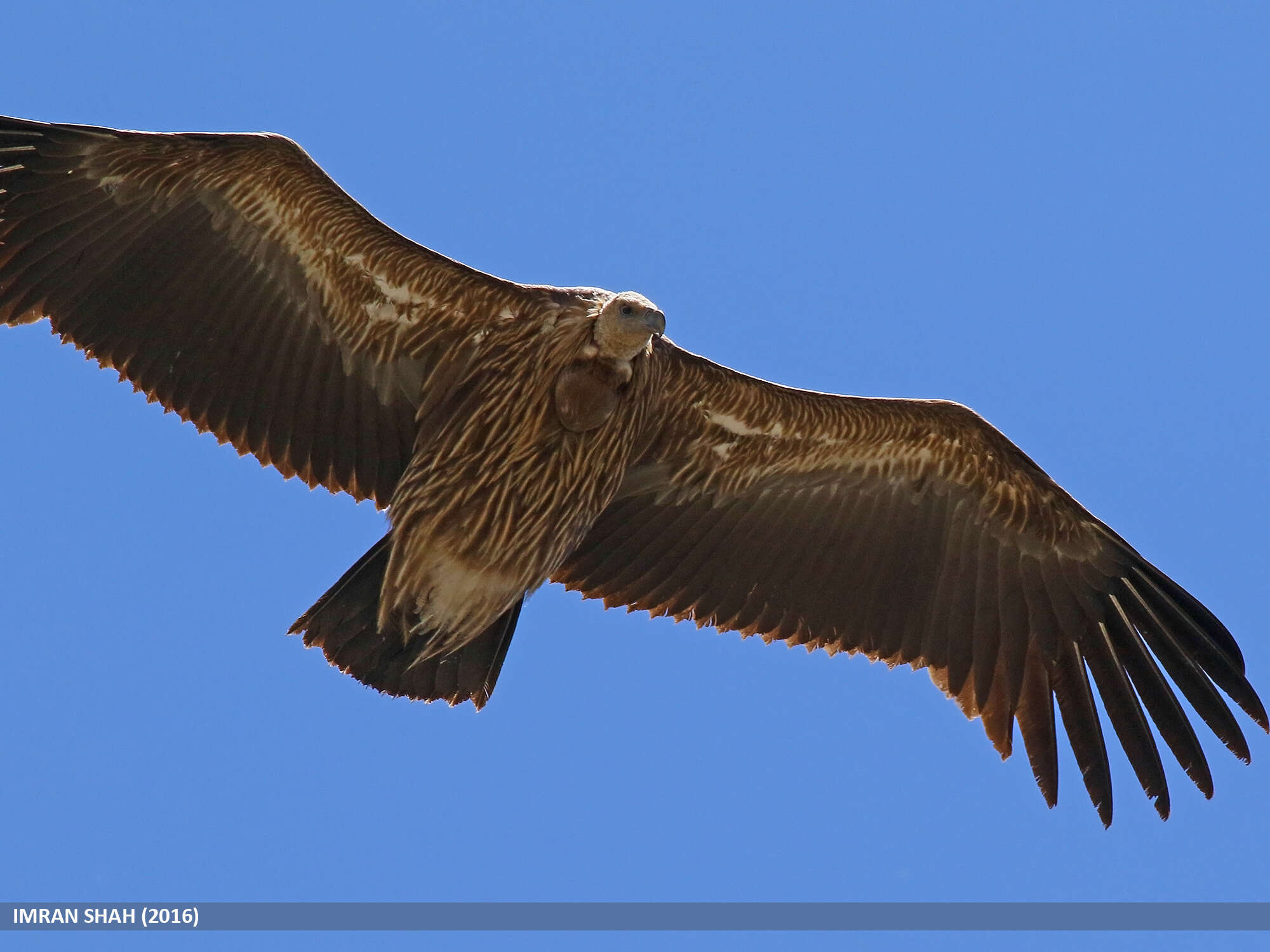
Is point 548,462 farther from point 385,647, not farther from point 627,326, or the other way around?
point 385,647

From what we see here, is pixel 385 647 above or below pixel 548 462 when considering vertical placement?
below

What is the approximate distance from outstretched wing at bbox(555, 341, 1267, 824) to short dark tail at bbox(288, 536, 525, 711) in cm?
82

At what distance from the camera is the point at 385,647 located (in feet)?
39.6

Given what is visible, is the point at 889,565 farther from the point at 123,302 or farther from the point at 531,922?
the point at 123,302

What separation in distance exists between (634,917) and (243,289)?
431 centimetres

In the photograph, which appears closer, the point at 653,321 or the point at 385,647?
the point at 653,321

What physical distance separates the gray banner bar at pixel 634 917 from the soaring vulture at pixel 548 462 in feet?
3.10

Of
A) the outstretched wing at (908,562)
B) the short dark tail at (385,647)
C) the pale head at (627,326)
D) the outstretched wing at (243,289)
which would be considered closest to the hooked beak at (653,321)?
the pale head at (627,326)

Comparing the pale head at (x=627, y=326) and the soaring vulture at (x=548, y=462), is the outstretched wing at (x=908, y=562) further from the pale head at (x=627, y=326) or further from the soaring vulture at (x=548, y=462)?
the pale head at (x=627, y=326)

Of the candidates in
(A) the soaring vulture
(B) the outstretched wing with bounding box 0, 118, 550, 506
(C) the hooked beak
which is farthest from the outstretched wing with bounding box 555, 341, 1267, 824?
(B) the outstretched wing with bounding box 0, 118, 550, 506

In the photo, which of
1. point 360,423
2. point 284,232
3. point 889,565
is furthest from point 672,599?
point 284,232

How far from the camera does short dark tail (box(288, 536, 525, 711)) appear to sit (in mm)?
11945

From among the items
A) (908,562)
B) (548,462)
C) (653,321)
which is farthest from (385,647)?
(908,562)

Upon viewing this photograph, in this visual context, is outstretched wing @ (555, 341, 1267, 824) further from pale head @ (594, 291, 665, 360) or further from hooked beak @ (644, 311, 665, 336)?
hooked beak @ (644, 311, 665, 336)
